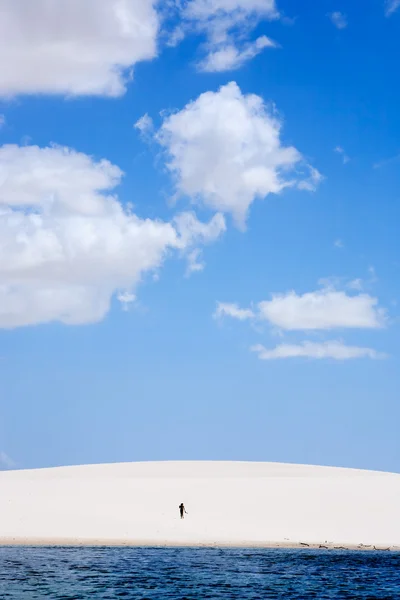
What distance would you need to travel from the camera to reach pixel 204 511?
46.9 metres

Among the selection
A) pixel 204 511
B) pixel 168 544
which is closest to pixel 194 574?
pixel 168 544

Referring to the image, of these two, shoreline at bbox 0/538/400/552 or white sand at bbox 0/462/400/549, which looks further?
white sand at bbox 0/462/400/549

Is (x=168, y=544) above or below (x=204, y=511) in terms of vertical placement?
below

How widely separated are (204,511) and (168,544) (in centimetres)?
791

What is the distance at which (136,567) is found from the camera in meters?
31.8

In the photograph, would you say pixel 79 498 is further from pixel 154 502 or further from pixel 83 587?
pixel 83 587

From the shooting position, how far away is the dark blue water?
26625mm

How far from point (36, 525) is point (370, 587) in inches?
824

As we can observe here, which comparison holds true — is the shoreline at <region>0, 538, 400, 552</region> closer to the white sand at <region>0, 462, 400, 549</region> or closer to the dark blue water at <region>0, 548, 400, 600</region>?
the white sand at <region>0, 462, 400, 549</region>

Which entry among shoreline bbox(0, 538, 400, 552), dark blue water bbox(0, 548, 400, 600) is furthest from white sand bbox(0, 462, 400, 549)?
dark blue water bbox(0, 548, 400, 600)

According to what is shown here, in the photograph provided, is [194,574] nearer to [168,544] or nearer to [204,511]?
[168,544]

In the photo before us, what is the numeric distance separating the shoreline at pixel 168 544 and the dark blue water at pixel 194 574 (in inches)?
42.5

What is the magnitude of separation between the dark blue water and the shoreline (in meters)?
1.08

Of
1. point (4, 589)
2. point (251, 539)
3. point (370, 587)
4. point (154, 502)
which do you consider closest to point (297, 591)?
point (370, 587)
